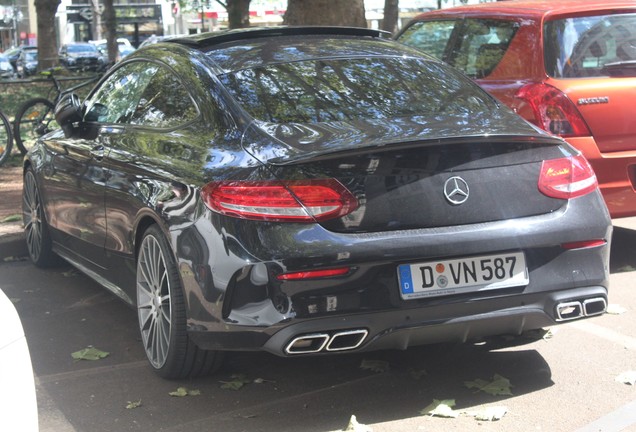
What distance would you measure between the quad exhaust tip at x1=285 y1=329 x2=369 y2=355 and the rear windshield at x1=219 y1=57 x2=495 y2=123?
3.25 ft

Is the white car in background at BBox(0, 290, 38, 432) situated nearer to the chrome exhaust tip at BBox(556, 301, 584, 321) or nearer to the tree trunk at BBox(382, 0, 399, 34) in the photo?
the chrome exhaust tip at BBox(556, 301, 584, 321)

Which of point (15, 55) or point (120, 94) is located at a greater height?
point (120, 94)

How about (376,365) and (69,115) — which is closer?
(376,365)

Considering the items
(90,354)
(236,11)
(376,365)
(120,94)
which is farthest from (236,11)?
(376,365)

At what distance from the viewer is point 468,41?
7434 millimetres

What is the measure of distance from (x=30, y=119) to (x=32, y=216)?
18.6 ft

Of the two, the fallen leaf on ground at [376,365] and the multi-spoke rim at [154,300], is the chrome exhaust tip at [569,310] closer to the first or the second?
the fallen leaf on ground at [376,365]

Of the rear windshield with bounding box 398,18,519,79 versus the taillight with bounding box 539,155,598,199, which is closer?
the taillight with bounding box 539,155,598,199

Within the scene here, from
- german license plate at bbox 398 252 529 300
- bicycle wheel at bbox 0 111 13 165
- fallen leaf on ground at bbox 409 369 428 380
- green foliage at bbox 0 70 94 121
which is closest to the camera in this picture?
german license plate at bbox 398 252 529 300

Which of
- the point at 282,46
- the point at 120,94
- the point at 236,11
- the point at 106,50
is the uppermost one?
the point at 282,46

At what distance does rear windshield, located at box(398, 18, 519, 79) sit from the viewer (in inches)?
274

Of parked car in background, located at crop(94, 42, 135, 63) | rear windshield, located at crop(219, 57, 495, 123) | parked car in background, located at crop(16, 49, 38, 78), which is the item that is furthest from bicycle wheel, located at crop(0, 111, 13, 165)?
parked car in background, located at crop(94, 42, 135, 63)

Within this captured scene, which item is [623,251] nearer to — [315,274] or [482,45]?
[482,45]

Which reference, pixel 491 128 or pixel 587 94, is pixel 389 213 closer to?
pixel 491 128
